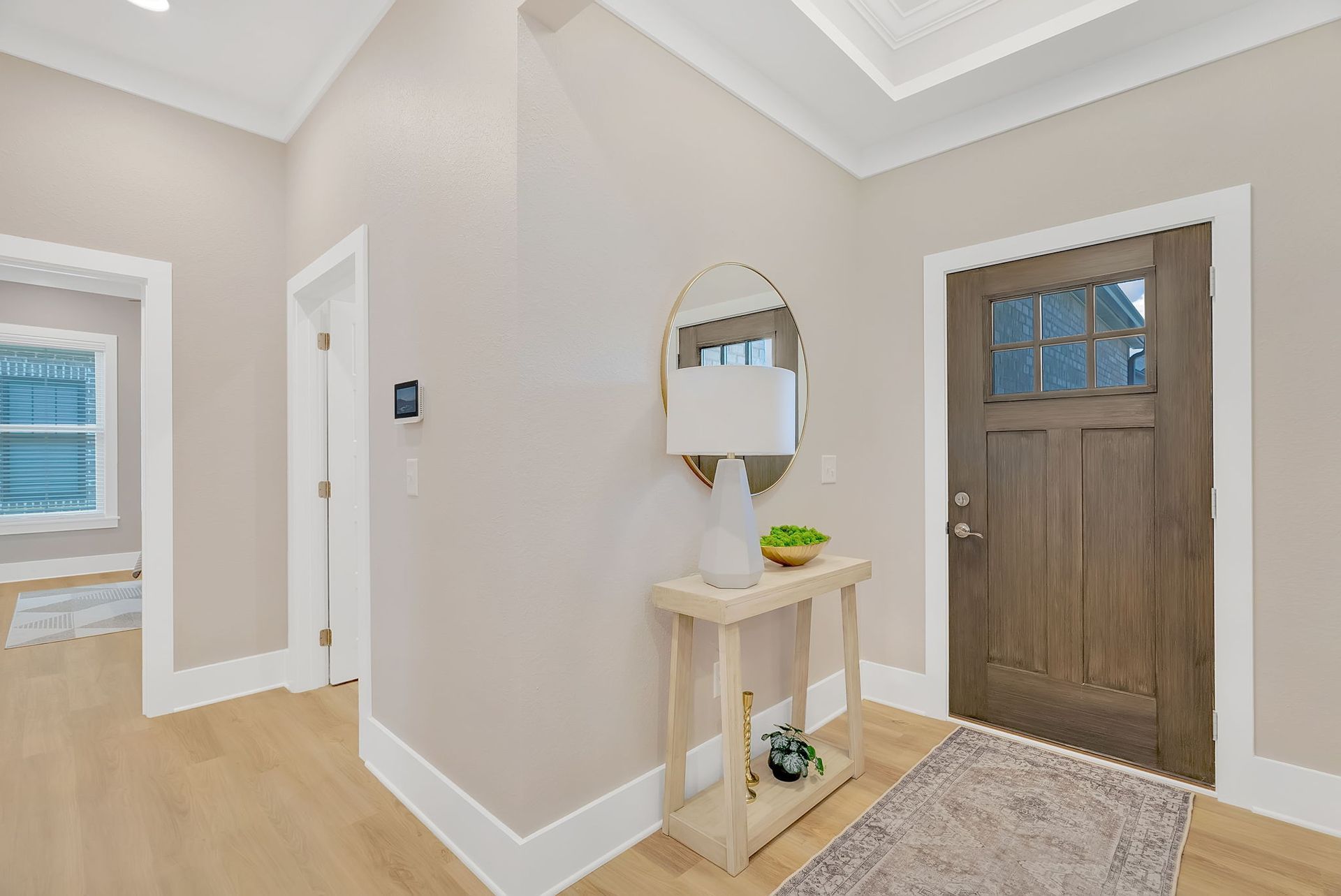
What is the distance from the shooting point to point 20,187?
2.47 metres

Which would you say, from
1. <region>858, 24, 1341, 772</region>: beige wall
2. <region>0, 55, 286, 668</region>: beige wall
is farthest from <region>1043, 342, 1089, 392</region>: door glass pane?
<region>0, 55, 286, 668</region>: beige wall

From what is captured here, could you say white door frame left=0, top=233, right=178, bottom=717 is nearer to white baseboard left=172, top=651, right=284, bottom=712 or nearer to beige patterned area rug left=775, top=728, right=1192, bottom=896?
white baseboard left=172, top=651, right=284, bottom=712

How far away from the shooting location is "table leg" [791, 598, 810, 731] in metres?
2.46

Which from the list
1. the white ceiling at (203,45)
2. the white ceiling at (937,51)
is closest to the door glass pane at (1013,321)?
the white ceiling at (937,51)

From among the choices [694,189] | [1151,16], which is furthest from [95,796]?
[1151,16]

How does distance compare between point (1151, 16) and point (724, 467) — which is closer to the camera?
point (724, 467)

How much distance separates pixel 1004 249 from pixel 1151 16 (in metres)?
0.84

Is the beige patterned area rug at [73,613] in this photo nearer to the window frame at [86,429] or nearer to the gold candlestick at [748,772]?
the window frame at [86,429]

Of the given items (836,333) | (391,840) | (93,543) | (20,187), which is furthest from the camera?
(93,543)

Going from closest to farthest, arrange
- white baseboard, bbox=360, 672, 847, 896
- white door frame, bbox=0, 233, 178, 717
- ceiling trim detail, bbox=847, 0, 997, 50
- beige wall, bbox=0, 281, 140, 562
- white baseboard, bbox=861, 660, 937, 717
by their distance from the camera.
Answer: white baseboard, bbox=360, 672, 847, 896 → ceiling trim detail, bbox=847, 0, 997, 50 → white door frame, bbox=0, 233, 178, 717 → white baseboard, bbox=861, 660, 937, 717 → beige wall, bbox=0, 281, 140, 562

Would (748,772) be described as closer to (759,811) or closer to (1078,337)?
(759,811)

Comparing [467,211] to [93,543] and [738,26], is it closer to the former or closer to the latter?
[738,26]

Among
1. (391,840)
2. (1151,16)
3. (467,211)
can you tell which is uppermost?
(1151,16)

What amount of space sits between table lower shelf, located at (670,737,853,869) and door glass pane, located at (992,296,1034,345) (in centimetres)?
183
